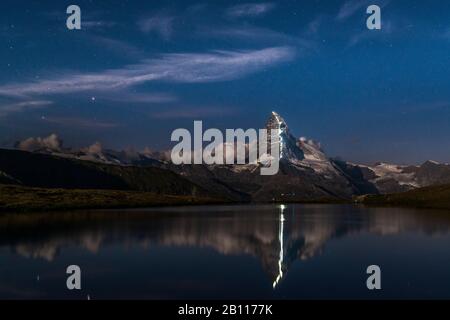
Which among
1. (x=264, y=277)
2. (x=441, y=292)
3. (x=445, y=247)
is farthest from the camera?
(x=445, y=247)

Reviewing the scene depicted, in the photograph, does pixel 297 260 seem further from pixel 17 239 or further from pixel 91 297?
pixel 17 239

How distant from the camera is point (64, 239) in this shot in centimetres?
9838

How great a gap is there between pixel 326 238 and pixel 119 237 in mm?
41756

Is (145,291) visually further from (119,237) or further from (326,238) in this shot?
(326,238)

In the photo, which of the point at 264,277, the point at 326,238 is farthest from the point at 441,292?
the point at 326,238

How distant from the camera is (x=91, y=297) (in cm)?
4797

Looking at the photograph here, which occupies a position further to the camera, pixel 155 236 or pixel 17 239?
pixel 155 236
